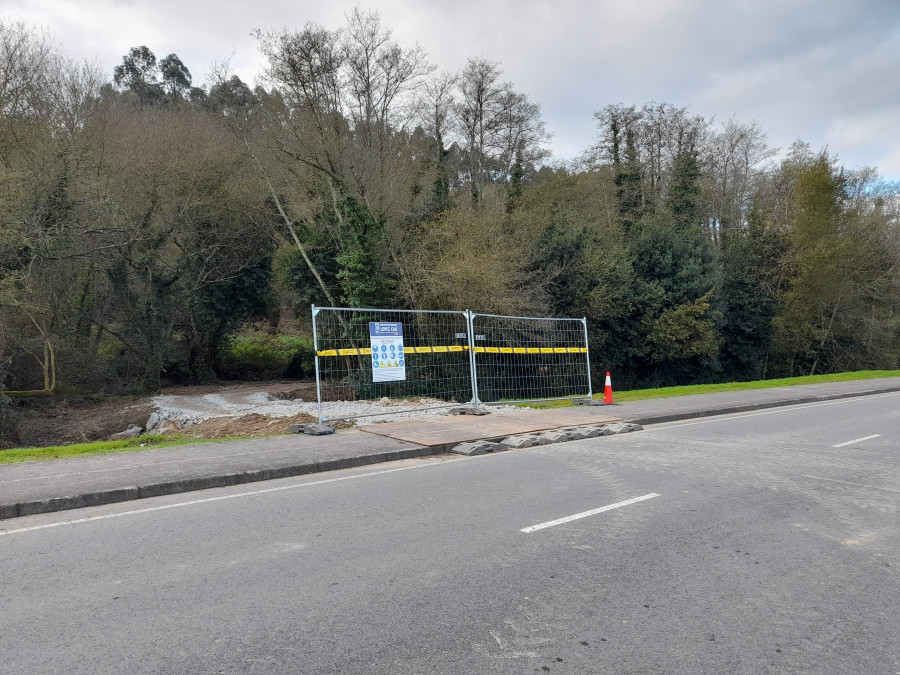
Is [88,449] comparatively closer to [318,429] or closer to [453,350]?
[318,429]

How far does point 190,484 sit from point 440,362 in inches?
286

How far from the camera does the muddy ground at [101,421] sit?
12336 millimetres

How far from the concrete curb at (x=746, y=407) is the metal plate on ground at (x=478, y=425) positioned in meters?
1.00

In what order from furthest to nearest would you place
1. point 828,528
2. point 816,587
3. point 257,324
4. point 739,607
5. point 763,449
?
point 257,324, point 763,449, point 828,528, point 816,587, point 739,607

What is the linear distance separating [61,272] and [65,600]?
19.0 meters

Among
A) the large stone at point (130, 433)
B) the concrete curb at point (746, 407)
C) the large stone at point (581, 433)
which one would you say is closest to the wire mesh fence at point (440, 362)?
the large stone at point (581, 433)

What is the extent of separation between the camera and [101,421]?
1789cm

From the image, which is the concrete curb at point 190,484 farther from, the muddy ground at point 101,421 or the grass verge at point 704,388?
the grass verge at point 704,388

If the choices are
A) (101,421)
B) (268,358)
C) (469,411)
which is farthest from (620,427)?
(268,358)

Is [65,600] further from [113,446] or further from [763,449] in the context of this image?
[763,449]

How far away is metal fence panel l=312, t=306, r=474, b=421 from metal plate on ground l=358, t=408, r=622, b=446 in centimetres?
103

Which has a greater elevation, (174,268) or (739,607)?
(174,268)

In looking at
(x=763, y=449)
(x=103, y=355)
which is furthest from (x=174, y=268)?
(x=763, y=449)

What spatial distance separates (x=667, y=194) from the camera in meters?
37.6
